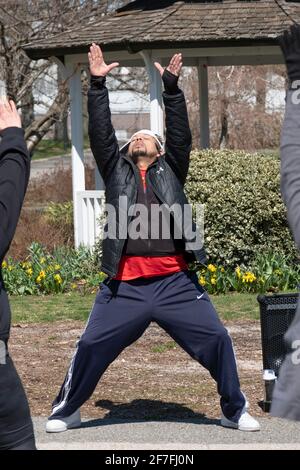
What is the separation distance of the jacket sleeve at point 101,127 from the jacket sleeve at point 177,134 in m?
0.34

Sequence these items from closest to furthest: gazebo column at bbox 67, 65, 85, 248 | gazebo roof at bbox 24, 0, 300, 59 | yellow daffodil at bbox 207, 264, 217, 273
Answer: yellow daffodil at bbox 207, 264, 217, 273, gazebo roof at bbox 24, 0, 300, 59, gazebo column at bbox 67, 65, 85, 248

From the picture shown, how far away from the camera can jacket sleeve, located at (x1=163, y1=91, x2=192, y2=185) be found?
6590mm

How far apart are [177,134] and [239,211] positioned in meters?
5.42

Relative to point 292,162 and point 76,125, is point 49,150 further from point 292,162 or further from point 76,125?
point 292,162

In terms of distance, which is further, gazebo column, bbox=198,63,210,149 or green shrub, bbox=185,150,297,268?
gazebo column, bbox=198,63,210,149

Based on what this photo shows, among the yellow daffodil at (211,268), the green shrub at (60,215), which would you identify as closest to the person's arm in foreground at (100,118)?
the yellow daffodil at (211,268)

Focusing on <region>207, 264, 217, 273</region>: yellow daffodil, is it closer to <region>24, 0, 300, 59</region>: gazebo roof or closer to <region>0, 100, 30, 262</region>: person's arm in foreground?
<region>24, 0, 300, 59</region>: gazebo roof

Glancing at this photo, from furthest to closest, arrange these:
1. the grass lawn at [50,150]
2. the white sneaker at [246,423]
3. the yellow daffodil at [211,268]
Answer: the grass lawn at [50,150], the yellow daffodil at [211,268], the white sneaker at [246,423]

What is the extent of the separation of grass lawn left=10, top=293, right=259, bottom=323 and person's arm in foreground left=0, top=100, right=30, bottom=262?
6012mm

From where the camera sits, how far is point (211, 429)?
6.78 metres

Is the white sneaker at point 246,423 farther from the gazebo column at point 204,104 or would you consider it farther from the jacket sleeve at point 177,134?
the gazebo column at point 204,104

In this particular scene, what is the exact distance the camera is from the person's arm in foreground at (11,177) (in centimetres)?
437

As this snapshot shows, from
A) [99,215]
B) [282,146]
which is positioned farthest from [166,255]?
[99,215]

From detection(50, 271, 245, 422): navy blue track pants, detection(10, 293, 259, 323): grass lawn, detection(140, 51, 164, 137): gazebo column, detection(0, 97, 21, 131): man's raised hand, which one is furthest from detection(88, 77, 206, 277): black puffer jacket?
detection(140, 51, 164, 137): gazebo column
